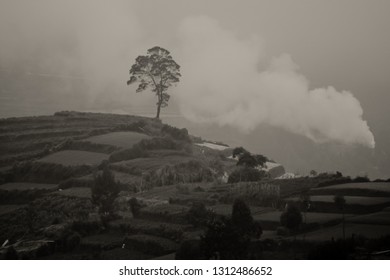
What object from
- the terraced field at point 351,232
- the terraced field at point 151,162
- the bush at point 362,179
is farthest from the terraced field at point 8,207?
the bush at point 362,179

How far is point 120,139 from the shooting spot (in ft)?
84.5

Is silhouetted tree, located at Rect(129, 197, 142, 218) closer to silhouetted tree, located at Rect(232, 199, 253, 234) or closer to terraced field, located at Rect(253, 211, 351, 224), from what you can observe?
terraced field, located at Rect(253, 211, 351, 224)

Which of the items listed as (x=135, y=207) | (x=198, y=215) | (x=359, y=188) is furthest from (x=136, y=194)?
(x=359, y=188)

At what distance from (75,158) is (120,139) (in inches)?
120

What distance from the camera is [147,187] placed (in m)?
20.6

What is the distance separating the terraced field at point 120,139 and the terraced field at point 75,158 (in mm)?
1201

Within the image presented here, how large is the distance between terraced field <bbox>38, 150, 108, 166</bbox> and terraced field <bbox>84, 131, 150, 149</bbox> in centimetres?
120

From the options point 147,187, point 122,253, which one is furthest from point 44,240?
point 147,187

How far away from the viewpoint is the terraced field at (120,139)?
24870 millimetres

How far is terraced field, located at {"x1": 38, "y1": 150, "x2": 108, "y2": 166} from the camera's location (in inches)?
891

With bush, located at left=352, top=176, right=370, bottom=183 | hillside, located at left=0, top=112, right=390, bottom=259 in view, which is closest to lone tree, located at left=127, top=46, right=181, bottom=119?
hillside, located at left=0, top=112, right=390, bottom=259
